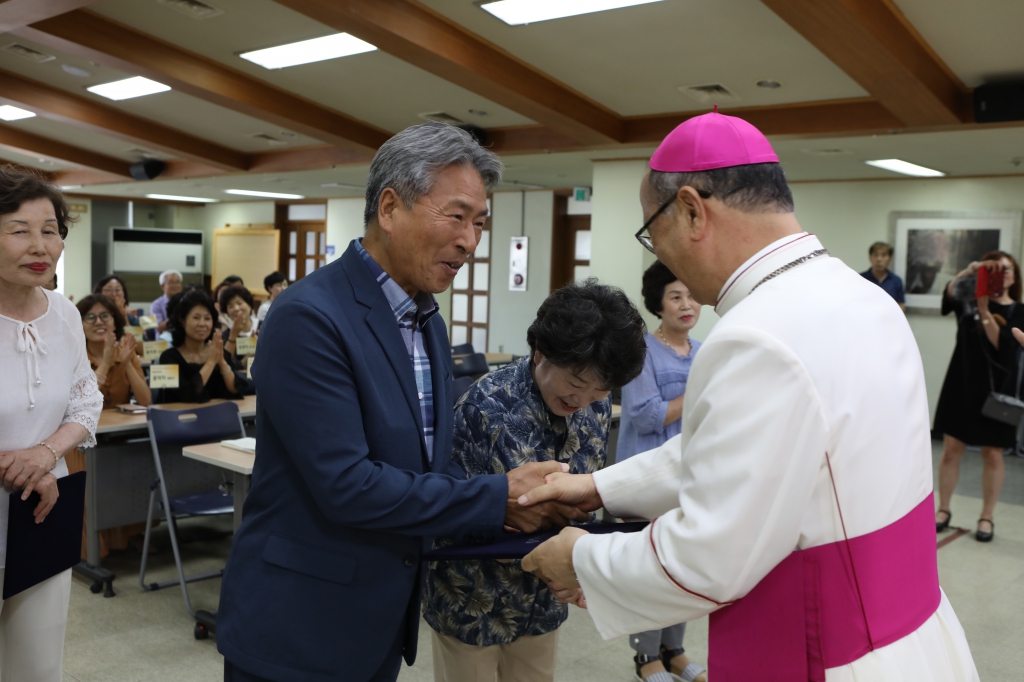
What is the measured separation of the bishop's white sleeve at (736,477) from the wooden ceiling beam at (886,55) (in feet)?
11.8

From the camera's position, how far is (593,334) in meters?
1.85

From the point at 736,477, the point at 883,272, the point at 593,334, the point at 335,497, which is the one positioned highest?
the point at 883,272

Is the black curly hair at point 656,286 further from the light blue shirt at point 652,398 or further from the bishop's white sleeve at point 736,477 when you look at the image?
the bishop's white sleeve at point 736,477

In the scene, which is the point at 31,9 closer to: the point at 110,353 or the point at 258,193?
the point at 110,353

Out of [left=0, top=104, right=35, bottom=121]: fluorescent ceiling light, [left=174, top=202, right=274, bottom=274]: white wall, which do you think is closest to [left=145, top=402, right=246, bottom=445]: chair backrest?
[left=0, top=104, right=35, bottom=121]: fluorescent ceiling light

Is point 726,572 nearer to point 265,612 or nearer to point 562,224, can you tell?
point 265,612

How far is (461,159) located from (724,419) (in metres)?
0.71

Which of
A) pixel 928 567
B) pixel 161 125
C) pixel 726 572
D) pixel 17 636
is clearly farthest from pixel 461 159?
pixel 161 125

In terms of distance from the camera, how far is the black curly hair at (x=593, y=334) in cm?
183

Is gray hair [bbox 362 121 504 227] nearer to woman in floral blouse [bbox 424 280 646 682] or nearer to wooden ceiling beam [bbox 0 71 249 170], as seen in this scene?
woman in floral blouse [bbox 424 280 646 682]

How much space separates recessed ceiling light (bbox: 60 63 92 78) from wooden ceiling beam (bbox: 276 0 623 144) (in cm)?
372

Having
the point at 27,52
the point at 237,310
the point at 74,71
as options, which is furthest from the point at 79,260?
the point at 237,310

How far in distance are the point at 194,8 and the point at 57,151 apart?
24.8 ft

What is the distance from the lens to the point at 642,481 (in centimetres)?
150
